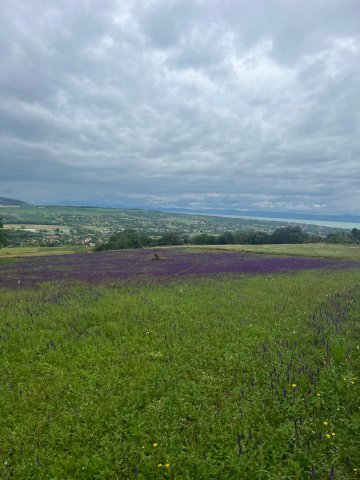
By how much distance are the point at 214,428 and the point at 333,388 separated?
2.94 m

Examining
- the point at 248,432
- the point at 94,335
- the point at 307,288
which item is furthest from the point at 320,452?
the point at 307,288

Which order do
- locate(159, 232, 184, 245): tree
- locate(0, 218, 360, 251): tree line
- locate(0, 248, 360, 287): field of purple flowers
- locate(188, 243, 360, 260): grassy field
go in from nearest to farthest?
locate(0, 248, 360, 287): field of purple flowers, locate(188, 243, 360, 260): grassy field, locate(0, 218, 360, 251): tree line, locate(159, 232, 184, 245): tree

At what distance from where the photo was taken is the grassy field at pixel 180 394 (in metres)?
5.15

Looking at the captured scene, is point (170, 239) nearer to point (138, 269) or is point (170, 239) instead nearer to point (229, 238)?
point (229, 238)

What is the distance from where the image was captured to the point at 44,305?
1484 cm

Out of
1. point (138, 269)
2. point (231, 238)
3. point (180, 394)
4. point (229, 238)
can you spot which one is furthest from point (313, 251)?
point (180, 394)

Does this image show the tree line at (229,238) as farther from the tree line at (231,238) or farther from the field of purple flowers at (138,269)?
the field of purple flowers at (138,269)

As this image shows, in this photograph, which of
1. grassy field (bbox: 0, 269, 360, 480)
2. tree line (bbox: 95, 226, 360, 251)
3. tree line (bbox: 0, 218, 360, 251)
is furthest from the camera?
tree line (bbox: 95, 226, 360, 251)

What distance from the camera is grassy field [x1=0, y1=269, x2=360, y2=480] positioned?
5.15m

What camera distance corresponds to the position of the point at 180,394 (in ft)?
22.9

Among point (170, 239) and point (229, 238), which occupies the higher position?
point (229, 238)

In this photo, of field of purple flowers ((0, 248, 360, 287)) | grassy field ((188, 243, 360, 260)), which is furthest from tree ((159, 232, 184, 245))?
field of purple flowers ((0, 248, 360, 287))

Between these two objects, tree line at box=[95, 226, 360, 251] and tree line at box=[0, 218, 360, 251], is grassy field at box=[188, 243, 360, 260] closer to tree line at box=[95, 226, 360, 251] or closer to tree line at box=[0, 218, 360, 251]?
tree line at box=[0, 218, 360, 251]

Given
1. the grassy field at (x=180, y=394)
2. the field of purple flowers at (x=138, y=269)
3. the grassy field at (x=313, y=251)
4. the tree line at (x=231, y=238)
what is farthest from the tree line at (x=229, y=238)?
the grassy field at (x=180, y=394)
